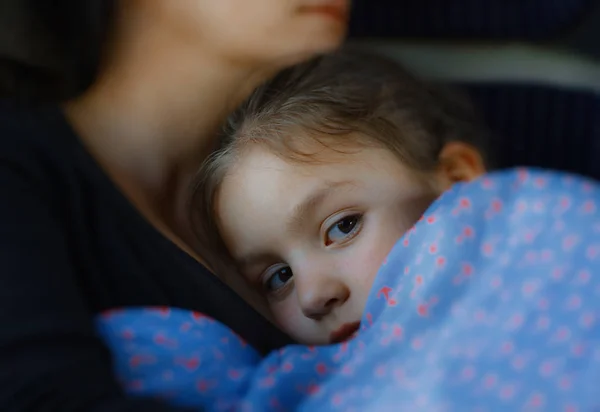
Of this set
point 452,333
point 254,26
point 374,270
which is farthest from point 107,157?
point 452,333

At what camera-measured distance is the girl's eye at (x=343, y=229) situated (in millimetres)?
750

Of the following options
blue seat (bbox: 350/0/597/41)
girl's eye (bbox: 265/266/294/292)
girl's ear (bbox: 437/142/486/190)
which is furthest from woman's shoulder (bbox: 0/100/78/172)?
blue seat (bbox: 350/0/597/41)

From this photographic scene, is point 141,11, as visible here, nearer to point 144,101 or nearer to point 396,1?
point 144,101

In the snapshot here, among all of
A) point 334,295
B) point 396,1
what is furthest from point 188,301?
point 396,1

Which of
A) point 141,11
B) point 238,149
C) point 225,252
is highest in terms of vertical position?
point 141,11

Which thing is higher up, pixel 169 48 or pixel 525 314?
pixel 169 48

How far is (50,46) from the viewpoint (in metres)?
0.74

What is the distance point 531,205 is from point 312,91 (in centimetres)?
28

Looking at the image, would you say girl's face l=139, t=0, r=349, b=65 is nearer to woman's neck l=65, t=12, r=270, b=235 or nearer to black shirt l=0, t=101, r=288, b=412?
woman's neck l=65, t=12, r=270, b=235

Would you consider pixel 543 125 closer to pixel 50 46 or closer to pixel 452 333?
pixel 452 333

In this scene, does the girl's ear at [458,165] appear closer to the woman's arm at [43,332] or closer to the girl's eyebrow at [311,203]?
the girl's eyebrow at [311,203]

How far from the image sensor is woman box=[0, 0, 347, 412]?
57 cm

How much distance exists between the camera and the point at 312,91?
0.81 metres

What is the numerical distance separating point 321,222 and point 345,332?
119 mm
